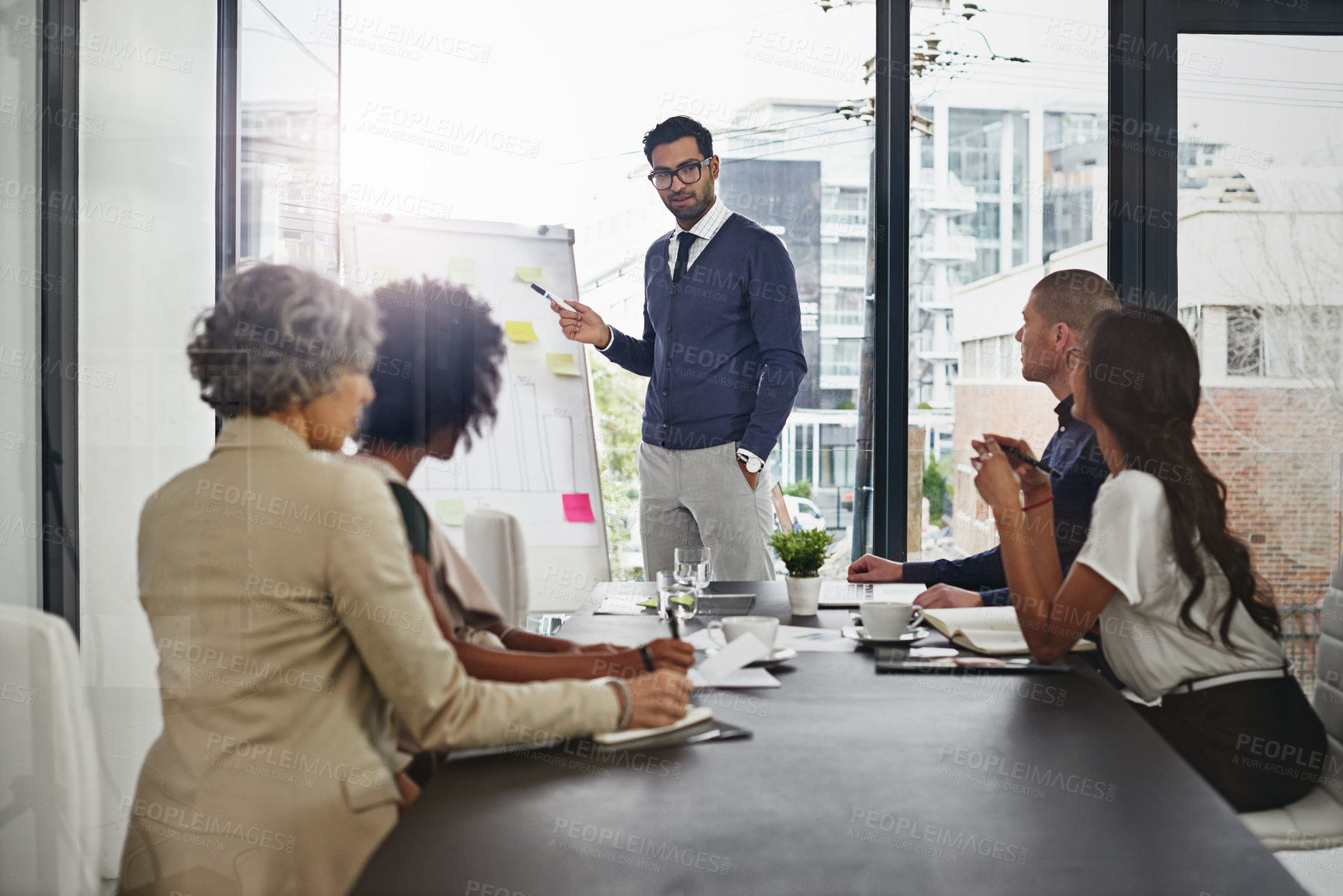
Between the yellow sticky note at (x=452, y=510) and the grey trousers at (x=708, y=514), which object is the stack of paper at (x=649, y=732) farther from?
the grey trousers at (x=708, y=514)

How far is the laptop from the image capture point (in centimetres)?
231

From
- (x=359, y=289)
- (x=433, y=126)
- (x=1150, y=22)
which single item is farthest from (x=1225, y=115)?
(x=359, y=289)

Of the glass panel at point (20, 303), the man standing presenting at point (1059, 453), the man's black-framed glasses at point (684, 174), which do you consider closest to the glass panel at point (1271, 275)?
the man standing presenting at point (1059, 453)

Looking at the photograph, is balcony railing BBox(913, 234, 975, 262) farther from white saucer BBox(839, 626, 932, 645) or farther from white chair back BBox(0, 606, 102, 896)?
white chair back BBox(0, 606, 102, 896)

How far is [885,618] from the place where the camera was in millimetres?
1865

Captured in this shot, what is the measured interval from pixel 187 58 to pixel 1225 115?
3.33 meters

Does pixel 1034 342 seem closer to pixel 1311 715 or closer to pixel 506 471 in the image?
pixel 1311 715

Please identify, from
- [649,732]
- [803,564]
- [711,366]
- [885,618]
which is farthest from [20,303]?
[711,366]

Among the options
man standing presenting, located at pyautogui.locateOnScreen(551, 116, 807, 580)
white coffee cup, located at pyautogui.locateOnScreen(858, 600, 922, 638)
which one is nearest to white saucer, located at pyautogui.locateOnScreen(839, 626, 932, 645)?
white coffee cup, located at pyautogui.locateOnScreen(858, 600, 922, 638)

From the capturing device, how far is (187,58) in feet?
5.22

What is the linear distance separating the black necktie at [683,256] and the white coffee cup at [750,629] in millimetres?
1760

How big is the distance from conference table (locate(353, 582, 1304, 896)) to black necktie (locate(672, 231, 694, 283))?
2.09m

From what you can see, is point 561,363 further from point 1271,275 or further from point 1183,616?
point 1271,275

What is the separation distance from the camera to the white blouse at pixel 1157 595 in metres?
1.76
